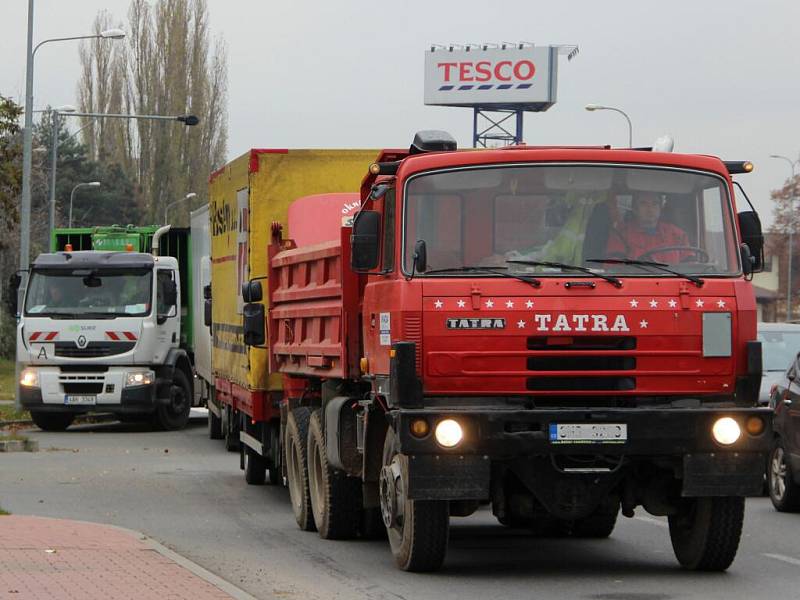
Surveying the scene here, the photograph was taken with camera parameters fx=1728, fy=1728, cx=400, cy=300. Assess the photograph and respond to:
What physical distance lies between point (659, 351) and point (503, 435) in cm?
112

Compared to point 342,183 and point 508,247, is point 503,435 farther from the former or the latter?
point 342,183

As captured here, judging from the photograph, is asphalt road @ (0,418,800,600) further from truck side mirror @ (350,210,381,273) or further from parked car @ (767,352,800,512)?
truck side mirror @ (350,210,381,273)

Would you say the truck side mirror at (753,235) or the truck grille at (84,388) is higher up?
the truck side mirror at (753,235)

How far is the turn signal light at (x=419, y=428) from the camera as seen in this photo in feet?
34.2

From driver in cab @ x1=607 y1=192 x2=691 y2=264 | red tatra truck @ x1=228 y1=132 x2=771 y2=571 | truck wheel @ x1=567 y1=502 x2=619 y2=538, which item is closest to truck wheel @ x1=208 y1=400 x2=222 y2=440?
truck wheel @ x1=567 y1=502 x2=619 y2=538

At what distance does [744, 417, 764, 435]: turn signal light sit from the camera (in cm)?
1060

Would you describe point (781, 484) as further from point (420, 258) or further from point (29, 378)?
point (29, 378)

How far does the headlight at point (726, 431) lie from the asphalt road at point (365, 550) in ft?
2.97

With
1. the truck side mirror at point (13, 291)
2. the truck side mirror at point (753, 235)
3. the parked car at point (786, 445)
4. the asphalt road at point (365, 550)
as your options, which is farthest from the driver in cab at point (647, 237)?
the truck side mirror at point (13, 291)

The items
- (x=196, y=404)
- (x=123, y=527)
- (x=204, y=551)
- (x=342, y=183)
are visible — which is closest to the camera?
(x=204, y=551)

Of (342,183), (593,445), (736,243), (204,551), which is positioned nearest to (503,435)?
(593,445)

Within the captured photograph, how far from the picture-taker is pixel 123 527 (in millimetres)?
14125

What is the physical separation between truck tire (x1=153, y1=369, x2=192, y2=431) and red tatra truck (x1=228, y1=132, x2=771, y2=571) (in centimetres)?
1746

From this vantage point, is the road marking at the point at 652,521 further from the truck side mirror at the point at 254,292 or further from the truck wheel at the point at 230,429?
the truck wheel at the point at 230,429
